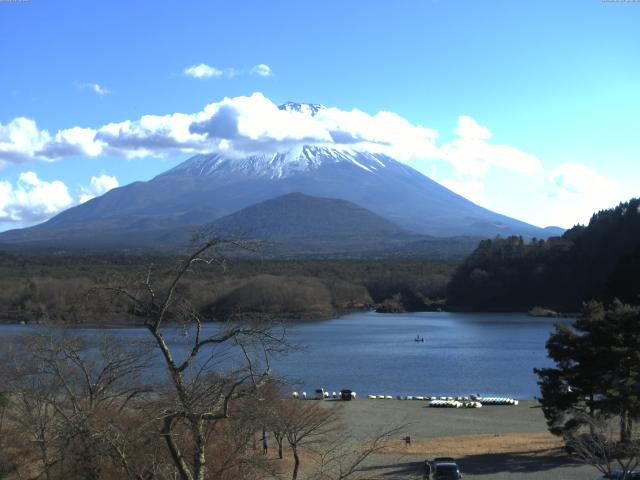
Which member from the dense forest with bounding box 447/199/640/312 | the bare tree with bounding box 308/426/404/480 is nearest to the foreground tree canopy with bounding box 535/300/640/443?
the bare tree with bounding box 308/426/404/480

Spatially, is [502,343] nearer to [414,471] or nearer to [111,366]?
[414,471]

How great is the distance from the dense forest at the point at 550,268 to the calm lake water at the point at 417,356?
9205 millimetres

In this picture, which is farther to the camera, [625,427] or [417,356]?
[417,356]

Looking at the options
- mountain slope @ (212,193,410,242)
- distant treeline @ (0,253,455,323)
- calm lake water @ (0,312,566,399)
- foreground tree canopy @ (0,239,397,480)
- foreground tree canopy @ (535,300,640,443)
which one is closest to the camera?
foreground tree canopy @ (0,239,397,480)

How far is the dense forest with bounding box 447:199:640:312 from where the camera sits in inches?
2518

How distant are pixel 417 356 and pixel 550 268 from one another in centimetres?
3321

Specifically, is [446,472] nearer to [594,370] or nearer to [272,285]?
[594,370]

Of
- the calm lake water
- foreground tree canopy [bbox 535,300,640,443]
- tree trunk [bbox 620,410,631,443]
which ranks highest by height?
foreground tree canopy [bbox 535,300,640,443]

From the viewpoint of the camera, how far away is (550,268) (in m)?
66.7

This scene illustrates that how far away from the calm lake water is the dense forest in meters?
9.20

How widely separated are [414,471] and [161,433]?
9.93 meters

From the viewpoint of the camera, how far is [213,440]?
26.0ft

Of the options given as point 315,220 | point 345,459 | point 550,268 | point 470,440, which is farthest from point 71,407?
point 315,220

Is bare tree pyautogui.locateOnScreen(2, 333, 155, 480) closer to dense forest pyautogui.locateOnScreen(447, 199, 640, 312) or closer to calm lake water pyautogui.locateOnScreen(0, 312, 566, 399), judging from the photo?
calm lake water pyautogui.locateOnScreen(0, 312, 566, 399)
